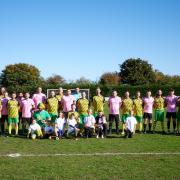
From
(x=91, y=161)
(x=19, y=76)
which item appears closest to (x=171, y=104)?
(x=91, y=161)

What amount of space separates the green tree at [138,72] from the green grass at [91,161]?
242 ft

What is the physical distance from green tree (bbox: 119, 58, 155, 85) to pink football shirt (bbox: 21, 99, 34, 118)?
71923 mm

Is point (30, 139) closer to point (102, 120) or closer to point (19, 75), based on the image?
point (102, 120)

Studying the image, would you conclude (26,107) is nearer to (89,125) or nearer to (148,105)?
(89,125)

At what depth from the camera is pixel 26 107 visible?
16.4 m

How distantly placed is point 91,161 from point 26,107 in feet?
21.5

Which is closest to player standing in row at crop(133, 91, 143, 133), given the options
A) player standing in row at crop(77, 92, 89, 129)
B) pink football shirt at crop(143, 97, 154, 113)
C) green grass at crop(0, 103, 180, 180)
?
pink football shirt at crop(143, 97, 154, 113)

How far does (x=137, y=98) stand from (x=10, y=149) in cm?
698

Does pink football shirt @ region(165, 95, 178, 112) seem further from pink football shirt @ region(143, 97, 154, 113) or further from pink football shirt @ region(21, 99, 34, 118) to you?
pink football shirt @ region(21, 99, 34, 118)

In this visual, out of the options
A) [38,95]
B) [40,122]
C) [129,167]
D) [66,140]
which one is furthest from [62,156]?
[38,95]

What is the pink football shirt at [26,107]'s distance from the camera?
16375 mm

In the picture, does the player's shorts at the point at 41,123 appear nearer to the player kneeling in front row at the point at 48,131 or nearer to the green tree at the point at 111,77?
the player kneeling in front row at the point at 48,131

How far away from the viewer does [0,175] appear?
29.4 feet

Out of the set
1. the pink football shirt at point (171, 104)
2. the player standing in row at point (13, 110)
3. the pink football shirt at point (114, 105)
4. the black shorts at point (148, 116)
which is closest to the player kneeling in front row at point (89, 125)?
the pink football shirt at point (114, 105)
